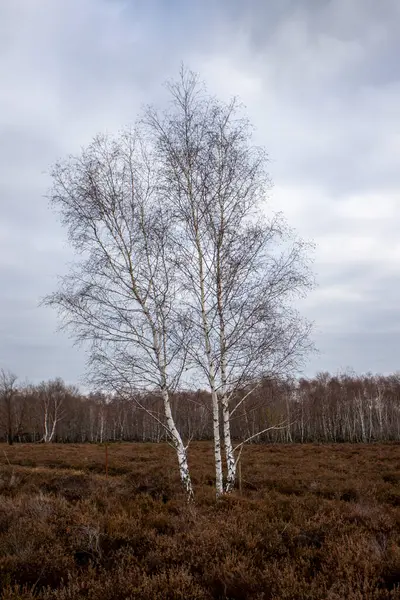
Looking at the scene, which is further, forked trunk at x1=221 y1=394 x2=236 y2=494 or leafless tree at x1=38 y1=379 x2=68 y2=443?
leafless tree at x1=38 y1=379 x2=68 y2=443

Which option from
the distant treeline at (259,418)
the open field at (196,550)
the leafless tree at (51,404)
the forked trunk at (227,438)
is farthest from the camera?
the leafless tree at (51,404)

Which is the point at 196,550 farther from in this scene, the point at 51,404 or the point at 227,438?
the point at 51,404

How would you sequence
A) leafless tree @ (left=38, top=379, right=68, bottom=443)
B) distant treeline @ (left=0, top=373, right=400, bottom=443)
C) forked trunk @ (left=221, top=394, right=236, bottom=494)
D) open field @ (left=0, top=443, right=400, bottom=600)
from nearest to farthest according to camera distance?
1. open field @ (left=0, top=443, right=400, bottom=600)
2. forked trunk @ (left=221, top=394, right=236, bottom=494)
3. distant treeline @ (left=0, top=373, right=400, bottom=443)
4. leafless tree @ (left=38, top=379, right=68, bottom=443)

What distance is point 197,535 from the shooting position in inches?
245

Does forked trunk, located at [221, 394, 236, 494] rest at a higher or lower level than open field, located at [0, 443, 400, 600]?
higher

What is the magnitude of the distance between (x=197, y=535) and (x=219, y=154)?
311 inches

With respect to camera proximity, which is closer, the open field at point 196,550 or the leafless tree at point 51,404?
the open field at point 196,550

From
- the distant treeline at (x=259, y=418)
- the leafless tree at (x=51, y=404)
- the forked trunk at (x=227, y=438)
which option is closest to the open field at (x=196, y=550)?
the forked trunk at (x=227, y=438)

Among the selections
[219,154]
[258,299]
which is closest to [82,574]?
[258,299]

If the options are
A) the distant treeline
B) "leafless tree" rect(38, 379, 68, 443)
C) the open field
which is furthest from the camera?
"leafless tree" rect(38, 379, 68, 443)

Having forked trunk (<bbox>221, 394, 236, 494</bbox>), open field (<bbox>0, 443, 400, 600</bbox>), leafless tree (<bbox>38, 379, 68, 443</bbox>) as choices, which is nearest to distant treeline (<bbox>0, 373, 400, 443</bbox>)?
leafless tree (<bbox>38, 379, 68, 443</bbox>)

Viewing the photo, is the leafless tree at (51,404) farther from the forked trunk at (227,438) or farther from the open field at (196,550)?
the open field at (196,550)

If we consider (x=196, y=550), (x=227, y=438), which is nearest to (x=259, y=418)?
(x=227, y=438)

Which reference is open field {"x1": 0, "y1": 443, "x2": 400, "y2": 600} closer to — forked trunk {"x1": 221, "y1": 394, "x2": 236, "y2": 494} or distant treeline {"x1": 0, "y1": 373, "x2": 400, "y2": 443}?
forked trunk {"x1": 221, "y1": 394, "x2": 236, "y2": 494}
